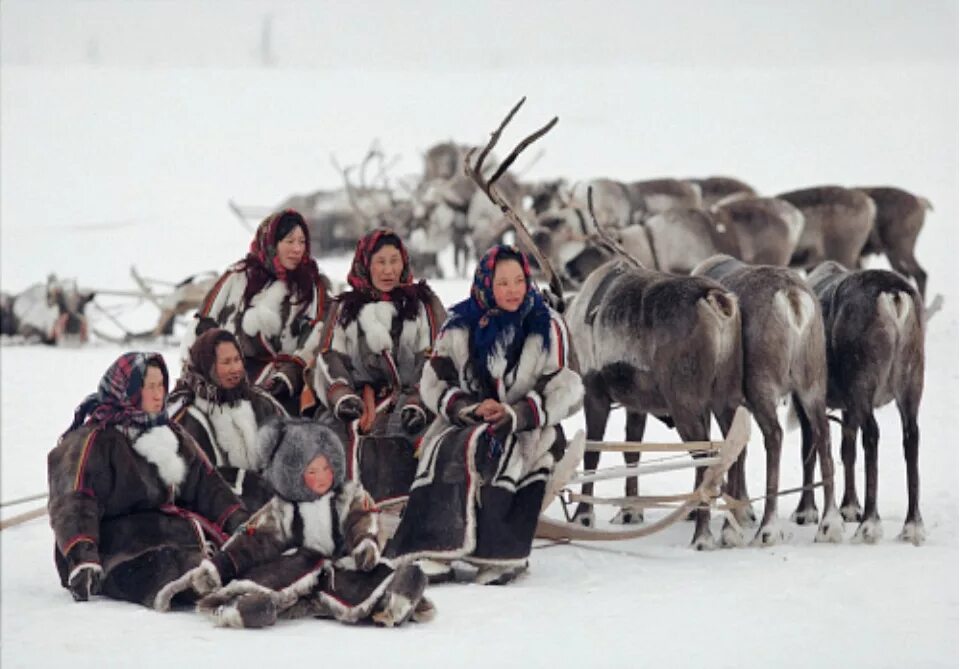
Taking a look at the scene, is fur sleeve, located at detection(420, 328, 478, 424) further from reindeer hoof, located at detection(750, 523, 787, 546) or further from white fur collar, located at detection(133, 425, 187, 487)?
reindeer hoof, located at detection(750, 523, 787, 546)

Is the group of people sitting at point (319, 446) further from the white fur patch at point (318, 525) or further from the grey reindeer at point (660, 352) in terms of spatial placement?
the grey reindeer at point (660, 352)

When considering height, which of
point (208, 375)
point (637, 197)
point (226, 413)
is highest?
point (637, 197)

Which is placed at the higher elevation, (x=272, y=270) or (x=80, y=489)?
(x=272, y=270)

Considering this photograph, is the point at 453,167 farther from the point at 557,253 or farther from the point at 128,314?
the point at 557,253

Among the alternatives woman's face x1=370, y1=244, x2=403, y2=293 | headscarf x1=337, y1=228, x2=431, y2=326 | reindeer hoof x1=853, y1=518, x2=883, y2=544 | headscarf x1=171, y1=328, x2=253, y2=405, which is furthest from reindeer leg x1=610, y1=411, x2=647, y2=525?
headscarf x1=171, y1=328, x2=253, y2=405

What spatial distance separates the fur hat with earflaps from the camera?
5363 mm

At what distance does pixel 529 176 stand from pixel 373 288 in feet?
54.6

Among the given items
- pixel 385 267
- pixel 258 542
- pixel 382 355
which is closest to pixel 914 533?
pixel 382 355

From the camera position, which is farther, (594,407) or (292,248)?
(594,407)

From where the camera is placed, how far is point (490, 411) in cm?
601

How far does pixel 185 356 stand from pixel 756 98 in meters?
19.7

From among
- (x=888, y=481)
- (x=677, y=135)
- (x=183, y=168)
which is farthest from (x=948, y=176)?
(x=888, y=481)

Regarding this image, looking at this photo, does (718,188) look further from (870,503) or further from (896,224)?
(870,503)

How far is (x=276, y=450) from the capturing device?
17.8 ft
